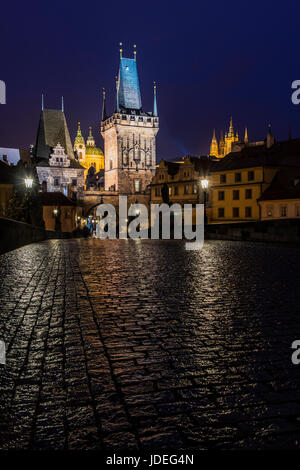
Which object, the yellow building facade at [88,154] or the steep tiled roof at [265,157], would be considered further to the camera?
the yellow building facade at [88,154]

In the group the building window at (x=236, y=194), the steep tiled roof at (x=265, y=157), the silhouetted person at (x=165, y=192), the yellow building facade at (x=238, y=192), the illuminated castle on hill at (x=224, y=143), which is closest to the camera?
the silhouetted person at (x=165, y=192)

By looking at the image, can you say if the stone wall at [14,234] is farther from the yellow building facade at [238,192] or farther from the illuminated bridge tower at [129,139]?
the illuminated bridge tower at [129,139]

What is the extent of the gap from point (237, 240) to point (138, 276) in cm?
1615

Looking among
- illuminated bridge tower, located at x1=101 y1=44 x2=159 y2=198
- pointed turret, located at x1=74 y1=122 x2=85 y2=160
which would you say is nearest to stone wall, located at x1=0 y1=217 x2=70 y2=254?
illuminated bridge tower, located at x1=101 y1=44 x2=159 y2=198

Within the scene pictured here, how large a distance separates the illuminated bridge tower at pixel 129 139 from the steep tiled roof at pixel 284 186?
53.7 meters

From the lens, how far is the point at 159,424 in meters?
2.78

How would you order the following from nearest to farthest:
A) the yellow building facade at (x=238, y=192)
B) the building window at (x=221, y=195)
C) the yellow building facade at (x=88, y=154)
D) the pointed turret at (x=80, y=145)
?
1. the yellow building facade at (x=238, y=192)
2. the building window at (x=221, y=195)
3. the pointed turret at (x=80, y=145)
4. the yellow building facade at (x=88, y=154)

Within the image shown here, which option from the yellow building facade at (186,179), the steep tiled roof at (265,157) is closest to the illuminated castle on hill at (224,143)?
the yellow building facade at (186,179)

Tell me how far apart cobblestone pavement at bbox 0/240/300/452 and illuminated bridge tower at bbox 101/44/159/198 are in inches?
3729

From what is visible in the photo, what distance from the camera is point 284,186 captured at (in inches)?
1890

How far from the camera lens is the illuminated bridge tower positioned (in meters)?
103

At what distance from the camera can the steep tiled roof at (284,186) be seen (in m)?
45.0
